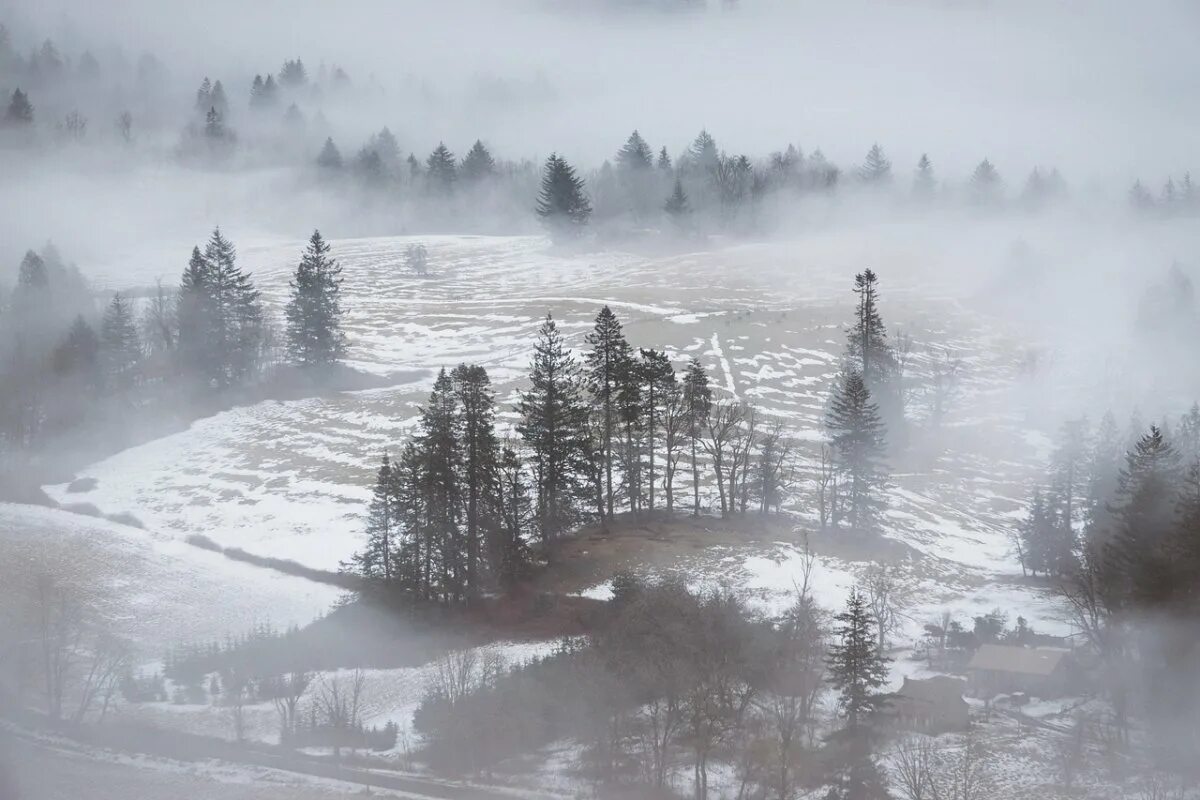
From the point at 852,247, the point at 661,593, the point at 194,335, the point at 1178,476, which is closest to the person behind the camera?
the point at 661,593

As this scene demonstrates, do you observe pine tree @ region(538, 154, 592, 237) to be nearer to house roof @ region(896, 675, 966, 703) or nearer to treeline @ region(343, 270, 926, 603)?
treeline @ region(343, 270, 926, 603)

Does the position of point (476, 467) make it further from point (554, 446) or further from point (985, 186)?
point (985, 186)

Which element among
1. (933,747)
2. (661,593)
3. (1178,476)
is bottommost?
(933,747)

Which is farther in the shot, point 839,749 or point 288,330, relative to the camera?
point 288,330

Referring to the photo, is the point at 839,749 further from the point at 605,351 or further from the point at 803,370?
the point at 803,370

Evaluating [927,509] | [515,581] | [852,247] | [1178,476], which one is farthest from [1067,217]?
[515,581]

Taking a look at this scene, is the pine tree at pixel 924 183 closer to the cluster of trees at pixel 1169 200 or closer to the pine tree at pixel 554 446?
the cluster of trees at pixel 1169 200

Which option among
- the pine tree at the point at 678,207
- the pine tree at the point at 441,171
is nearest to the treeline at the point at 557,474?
A: the pine tree at the point at 678,207
